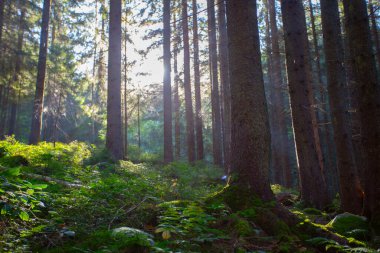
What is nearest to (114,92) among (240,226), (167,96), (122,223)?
(167,96)

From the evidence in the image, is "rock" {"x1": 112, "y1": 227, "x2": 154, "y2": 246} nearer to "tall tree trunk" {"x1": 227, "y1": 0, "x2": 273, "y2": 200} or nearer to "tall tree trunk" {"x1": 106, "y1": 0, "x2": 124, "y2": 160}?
"tall tree trunk" {"x1": 227, "y1": 0, "x2": 273, "y2": 200}

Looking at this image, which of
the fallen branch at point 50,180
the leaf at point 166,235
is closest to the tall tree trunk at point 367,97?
A: the leaf at point 166,235

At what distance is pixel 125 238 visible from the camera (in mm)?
3189

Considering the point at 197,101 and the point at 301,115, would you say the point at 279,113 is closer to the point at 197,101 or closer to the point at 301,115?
the point at 197,101

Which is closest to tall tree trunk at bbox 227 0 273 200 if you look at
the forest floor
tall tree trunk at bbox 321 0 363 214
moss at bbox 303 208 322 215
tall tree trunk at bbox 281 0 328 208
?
the forest floor

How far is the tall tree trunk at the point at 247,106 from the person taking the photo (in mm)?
5367

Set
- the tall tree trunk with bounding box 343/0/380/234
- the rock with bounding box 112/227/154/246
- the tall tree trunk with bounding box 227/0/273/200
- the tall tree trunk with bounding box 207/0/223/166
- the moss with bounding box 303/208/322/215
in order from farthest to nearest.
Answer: the tall tree trunk with bounding box 207/0/223/166 → the moss with bounding box 303/208/322/215 → the tall tree trunk with bounding box 343/0/380/234 → the tall tree trunk with bounding box 227/0/273/200 → the rock with bounding box 112/227/154/246

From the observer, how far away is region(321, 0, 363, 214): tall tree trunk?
7781mm

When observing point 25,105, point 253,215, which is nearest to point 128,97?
point 253,215

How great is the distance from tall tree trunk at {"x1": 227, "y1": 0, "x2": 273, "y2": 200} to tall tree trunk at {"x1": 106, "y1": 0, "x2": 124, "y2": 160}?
7364mm

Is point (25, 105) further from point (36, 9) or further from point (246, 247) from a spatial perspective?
point (246, 247)

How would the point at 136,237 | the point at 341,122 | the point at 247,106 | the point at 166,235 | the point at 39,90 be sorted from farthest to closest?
the point at 39,90 < the point at 341,122 < the point at 247,106 < the point at 166,235 < the point at 136,237

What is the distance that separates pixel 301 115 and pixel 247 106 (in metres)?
4.75

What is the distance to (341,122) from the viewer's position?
837 cm
